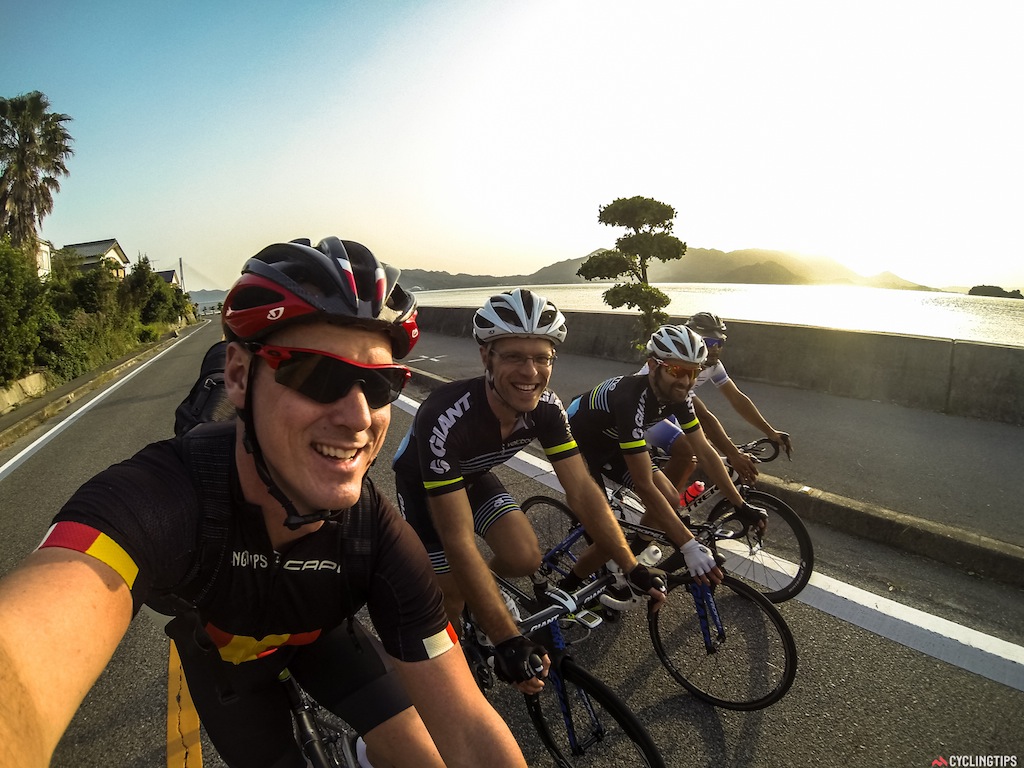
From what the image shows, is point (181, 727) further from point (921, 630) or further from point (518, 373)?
point (921, 630)

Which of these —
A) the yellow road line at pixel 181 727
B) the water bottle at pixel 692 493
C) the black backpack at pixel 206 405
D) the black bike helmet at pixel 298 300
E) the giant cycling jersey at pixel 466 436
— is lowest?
the yellow road line at pixel 181 727

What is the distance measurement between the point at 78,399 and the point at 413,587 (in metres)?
16.4

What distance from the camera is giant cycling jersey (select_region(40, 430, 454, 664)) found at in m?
1.40

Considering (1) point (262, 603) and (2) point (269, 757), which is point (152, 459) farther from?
(2) point (269, 757)

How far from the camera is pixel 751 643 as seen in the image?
3.23m

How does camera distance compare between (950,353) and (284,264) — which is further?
(950,353)

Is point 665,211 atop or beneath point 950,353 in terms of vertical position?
atop

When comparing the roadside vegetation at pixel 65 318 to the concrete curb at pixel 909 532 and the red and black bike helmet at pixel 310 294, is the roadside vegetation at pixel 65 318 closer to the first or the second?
the red and black bike helmet at pixel 310 294

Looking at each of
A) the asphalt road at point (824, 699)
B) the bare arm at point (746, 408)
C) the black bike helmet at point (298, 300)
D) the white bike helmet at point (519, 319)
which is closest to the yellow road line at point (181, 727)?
the asphalt road at point (824, 699)

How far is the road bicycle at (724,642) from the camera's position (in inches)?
117

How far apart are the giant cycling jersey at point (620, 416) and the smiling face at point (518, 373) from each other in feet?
2.65

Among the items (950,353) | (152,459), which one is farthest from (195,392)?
(950,353)

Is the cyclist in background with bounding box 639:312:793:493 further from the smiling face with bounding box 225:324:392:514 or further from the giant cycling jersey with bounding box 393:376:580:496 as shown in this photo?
the smiling face with bounding box 225:324:392:514

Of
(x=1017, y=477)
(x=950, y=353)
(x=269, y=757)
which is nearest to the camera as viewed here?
(x=269, y=757)
